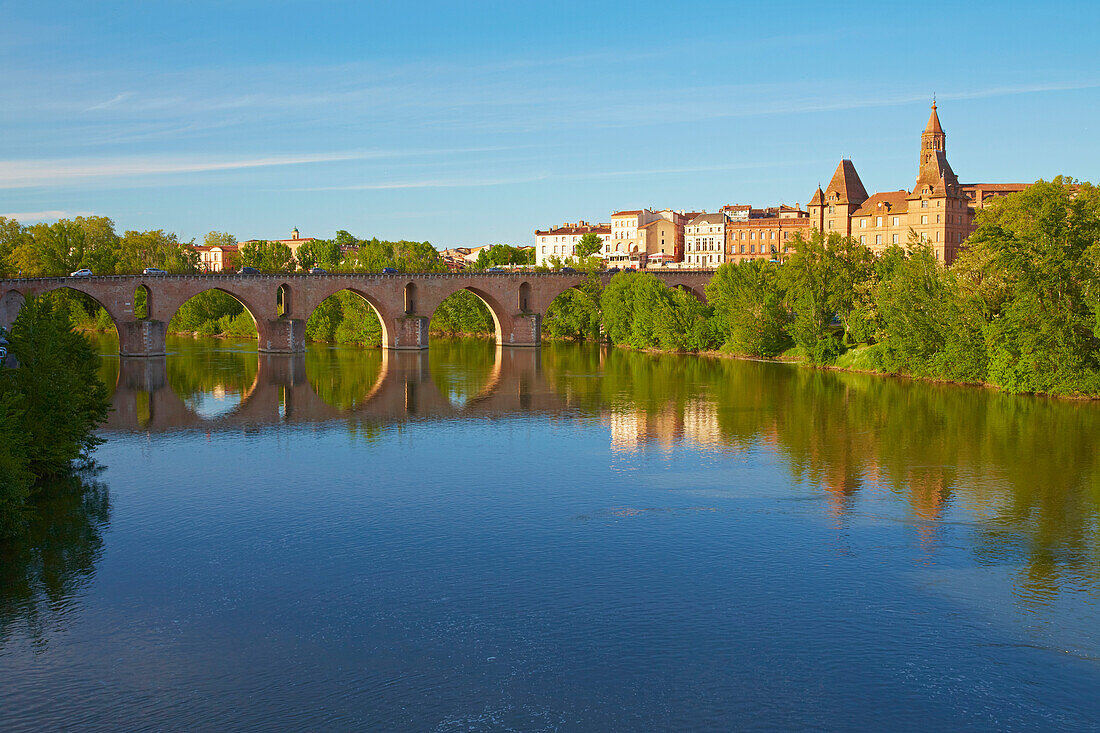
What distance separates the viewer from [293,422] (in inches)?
1519

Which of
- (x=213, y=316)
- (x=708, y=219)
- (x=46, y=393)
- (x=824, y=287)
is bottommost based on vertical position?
(x=46, y=393)

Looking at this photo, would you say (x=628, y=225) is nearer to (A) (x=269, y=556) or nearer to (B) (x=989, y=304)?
(B) (x=989, y=304)

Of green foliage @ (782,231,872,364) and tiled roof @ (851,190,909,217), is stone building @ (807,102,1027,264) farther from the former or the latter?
green foliage @ (782,231,872,364)

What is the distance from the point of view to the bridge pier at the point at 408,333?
248 ft

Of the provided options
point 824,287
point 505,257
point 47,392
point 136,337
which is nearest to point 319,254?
point 505,257

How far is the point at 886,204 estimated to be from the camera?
90938 mm

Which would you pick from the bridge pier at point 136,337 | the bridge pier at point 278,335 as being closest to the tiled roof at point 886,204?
the bridge pier at point 278,335

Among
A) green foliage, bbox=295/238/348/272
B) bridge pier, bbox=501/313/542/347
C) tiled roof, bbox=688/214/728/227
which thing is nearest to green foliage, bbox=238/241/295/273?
green foliage, bbox=295/238/348/272

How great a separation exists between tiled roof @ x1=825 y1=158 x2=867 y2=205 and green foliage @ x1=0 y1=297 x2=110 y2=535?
82.1 metres

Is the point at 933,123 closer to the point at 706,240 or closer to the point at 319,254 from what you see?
the point at 706,240

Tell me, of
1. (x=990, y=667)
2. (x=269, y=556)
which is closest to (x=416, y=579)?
(x=269, y=556)

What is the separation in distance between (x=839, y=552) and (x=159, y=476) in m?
18.4

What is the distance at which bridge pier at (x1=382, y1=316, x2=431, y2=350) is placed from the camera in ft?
248

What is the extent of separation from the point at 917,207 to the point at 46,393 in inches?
3129
